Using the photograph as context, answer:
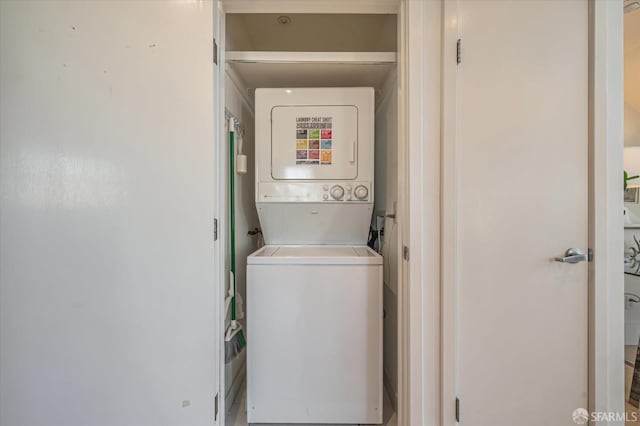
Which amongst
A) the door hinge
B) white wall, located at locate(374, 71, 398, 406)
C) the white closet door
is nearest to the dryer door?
white wall, located at locate(374, 71, 398, 406)

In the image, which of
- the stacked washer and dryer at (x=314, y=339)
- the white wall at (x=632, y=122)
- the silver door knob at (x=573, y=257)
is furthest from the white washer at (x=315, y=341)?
the white wall at (x=632, y=122)

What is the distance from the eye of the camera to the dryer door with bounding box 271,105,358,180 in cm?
156

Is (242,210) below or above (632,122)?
below

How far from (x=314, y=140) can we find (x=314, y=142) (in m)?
0.01

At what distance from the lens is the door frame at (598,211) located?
1087 millimetres

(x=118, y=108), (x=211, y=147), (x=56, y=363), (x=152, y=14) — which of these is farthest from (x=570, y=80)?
(x=56, y=363)

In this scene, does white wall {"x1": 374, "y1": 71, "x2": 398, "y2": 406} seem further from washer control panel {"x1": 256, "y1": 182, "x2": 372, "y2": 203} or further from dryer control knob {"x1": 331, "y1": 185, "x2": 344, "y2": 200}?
dryer control knob {"x1": 331, "y1": 185, "x2": 344, "y2": 200}

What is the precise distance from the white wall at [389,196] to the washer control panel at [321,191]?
19cm

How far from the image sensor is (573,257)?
1.08m

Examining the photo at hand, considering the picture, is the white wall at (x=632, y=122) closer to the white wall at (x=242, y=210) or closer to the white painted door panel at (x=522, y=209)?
the white painted door panel at (x=522, y=209)

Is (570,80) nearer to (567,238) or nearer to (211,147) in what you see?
(567,238)

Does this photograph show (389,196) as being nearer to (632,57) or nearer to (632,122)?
(632,57)

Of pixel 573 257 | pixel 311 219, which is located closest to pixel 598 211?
pixel 573 257

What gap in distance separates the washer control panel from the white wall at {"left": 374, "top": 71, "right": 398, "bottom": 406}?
0.63 feet
